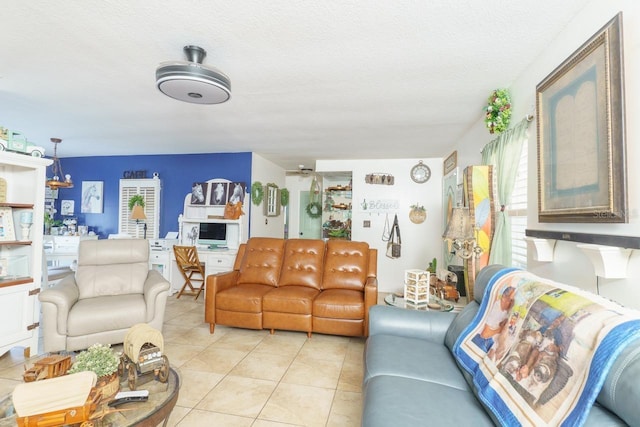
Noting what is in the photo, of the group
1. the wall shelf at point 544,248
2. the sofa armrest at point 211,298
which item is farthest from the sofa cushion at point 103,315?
the wall shelf at point 544,248

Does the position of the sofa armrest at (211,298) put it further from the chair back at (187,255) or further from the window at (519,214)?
the window at (519,214)

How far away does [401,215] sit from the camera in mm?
5832

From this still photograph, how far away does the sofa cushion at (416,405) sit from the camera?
3.99ft

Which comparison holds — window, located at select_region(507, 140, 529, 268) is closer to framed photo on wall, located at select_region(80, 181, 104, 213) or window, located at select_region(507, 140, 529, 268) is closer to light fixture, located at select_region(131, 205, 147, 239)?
light fixture, located at select_region(131, 205, 147, 239)

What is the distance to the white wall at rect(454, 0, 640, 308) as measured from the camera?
52.3 inches

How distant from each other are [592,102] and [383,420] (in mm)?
1804

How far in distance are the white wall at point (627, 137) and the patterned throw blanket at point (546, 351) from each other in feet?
1.06

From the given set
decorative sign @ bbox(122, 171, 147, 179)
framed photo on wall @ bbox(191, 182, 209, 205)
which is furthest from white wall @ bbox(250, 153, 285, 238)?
decorative sign @ bbox(122, 171, 147, 179)

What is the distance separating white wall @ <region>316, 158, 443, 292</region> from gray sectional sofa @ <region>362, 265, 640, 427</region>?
3.60 meters

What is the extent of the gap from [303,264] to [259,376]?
4.76 ft

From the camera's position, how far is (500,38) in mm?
1993

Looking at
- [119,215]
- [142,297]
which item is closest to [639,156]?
[142,297]

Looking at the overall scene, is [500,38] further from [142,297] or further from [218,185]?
[218,185]

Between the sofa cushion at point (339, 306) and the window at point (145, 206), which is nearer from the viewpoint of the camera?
the sofa cushion at point (339, 306)
